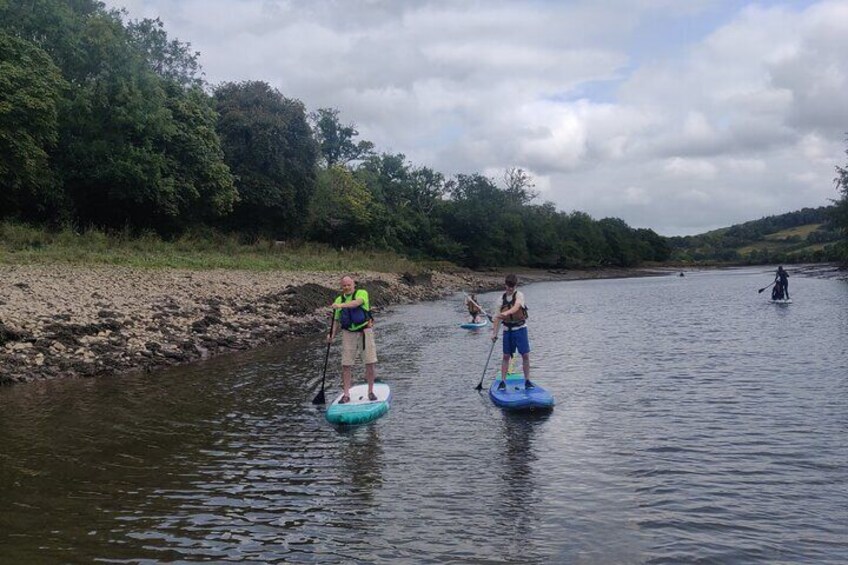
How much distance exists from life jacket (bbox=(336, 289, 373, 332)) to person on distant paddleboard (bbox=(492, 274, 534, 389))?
2.75 metres

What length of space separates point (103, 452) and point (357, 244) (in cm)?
5955

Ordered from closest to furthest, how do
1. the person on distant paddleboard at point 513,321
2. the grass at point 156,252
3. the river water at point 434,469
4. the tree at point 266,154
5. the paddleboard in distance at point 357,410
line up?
the river water at point 434,469, the paddleboard in distance at point 357,410, the person on distant paddleboard at point 513,321, the grass at point 156,252, the tree at point 266,154

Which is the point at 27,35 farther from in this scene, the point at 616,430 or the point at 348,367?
the point at 616,430

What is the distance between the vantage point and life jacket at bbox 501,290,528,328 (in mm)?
13664

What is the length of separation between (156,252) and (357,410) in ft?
81.9

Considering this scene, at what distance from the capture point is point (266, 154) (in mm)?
51688

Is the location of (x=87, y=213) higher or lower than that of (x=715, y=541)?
higher

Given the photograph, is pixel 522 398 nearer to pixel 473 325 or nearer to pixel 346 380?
pixel 346 380

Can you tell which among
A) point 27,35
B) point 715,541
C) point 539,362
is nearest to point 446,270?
point 27,35

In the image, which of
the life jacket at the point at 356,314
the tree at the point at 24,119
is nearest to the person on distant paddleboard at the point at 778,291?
the life jacket at the point at 356,314

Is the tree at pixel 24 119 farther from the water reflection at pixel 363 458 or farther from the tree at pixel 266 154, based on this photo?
the water reflection at pixel 363 458

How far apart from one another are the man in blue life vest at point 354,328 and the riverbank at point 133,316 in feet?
23.5

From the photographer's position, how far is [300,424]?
12359mm

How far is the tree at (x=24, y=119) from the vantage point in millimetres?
28250
